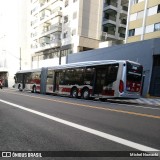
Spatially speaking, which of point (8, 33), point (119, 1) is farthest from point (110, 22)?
point (8, 33)

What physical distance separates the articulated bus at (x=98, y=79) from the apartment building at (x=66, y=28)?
14013mm

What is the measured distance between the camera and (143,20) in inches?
1389

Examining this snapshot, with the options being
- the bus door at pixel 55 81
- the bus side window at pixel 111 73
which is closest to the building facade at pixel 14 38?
the bus door at pixel 55 81

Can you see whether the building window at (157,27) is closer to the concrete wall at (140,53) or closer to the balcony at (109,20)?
the concrete wall at (140,53)

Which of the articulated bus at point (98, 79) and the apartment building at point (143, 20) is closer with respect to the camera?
the articulated bus at point (98, 79)

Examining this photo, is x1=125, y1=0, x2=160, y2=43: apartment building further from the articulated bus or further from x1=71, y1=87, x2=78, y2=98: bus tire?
x1=71, y1=87, x2=78, y2=98: bus tire

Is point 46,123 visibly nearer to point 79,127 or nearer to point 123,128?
point 79,127

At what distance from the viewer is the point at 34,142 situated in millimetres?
4516

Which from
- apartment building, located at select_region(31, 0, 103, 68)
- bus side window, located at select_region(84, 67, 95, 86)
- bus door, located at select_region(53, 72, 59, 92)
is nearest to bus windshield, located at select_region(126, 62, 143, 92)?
bus side window, located at select_region(84, 67, 95, 86)

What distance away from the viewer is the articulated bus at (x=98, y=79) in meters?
15.9

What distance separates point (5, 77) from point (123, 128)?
7535 centimetres

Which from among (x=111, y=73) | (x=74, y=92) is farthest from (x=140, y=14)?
(x=111, y=73)

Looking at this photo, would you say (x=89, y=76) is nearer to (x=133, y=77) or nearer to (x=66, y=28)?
(x=133, y=77)

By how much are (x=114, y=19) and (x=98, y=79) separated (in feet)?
119
